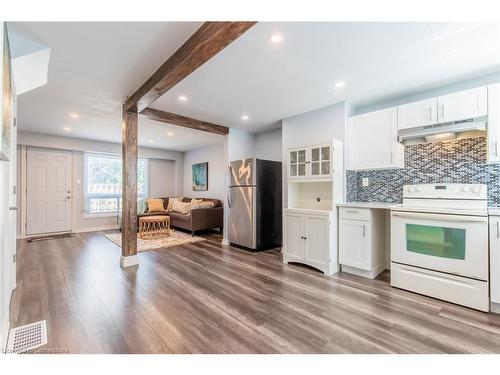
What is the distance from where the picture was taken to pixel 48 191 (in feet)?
18.0

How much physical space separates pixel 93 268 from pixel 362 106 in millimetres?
4420

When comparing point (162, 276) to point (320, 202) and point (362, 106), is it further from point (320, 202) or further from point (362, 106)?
point (362, 106)

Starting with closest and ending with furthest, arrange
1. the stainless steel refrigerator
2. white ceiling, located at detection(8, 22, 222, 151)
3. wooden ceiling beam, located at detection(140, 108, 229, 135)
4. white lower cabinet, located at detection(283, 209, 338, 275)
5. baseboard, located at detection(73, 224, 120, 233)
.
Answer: white ceiling, located at detection(8, 22, 222, 151) → white lower cabinet, located at detection(283, 209, 338, 275) → wooden ceiling beam, located at detection(140, 108, 229, 135) → the stainless steel refrigerator → baseboard, located at detection(73, 224, 120, 233)

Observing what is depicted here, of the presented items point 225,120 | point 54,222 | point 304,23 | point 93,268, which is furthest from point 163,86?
point 54,222

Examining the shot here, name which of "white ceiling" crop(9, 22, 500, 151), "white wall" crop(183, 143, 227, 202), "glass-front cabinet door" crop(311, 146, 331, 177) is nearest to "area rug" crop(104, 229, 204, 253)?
"white wall" crop(183, 143, 227, 202)

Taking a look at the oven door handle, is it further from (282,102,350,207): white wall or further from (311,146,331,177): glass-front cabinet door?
(282,102,350,207): white wall

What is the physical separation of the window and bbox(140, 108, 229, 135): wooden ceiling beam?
3488 mm

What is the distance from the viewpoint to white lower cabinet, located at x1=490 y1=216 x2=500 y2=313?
6.59 ft

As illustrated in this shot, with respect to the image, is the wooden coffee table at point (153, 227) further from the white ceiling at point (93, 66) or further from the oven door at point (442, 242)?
the oven door at point (442, 242)

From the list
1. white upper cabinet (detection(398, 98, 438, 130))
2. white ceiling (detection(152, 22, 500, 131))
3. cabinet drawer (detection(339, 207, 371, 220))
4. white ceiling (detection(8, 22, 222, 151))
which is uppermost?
white ceiling (detection(8, 22, 222, 151))

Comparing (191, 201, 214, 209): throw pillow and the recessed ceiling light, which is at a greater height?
the recessed ceiling light

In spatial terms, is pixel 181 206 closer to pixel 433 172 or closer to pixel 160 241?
pixel 160 241

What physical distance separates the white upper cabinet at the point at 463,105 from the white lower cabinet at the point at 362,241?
4.13 feet

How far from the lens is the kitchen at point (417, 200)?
2156 millimetres
